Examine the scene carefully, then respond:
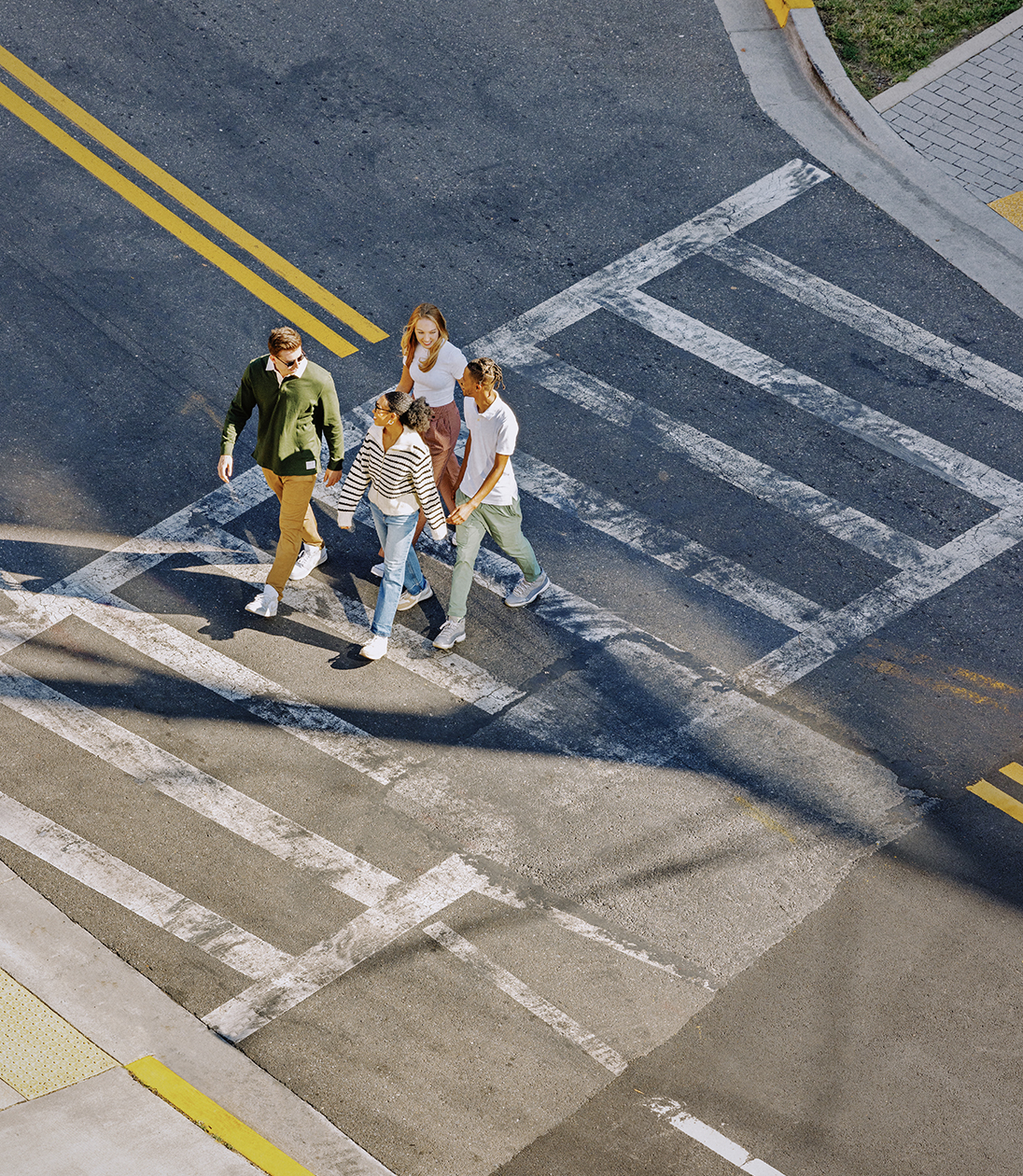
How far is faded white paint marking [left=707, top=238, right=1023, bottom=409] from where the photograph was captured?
419 inches

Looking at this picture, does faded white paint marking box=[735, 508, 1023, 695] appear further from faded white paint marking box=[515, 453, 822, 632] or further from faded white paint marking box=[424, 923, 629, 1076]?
faded white paint marking box=[424, 923, 629, 1076]

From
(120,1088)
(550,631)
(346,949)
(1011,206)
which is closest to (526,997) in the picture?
(346,949)

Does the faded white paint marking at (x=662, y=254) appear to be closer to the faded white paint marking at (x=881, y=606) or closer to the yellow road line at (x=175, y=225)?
the yellow road line at (x=175, y=225)

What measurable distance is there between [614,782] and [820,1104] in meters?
2.11

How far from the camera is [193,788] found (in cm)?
797

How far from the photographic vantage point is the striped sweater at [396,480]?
810 centimetres

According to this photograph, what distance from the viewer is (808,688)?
8641 mm

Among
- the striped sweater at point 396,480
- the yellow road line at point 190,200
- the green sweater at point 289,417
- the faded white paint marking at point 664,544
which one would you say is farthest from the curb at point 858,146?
the green sweater at point 289,417

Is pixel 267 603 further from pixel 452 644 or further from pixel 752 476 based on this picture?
pixel 752 476

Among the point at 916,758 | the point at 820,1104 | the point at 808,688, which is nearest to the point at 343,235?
the point at 808,688

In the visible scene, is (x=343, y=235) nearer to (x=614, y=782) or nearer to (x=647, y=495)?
(x=647, y=495)

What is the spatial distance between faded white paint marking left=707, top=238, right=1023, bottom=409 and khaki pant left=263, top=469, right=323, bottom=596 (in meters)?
4.59

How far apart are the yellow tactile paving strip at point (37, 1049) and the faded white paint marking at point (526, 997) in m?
1.73

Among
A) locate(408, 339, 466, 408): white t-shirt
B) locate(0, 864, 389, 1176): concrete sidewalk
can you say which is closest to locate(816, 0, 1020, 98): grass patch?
locate(408, 339, 466, 408): white t-shirt
